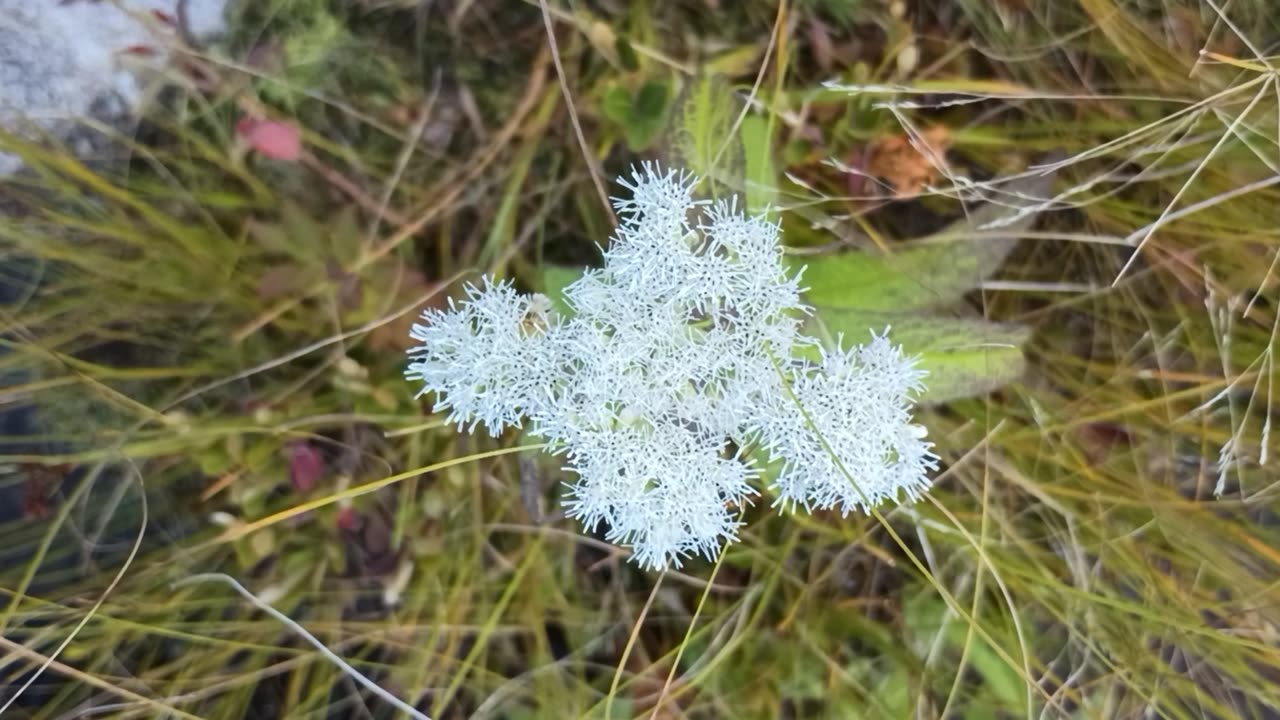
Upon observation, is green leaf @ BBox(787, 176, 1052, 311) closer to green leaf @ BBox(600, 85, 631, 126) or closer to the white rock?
green leaf @ BBox(600, 85, 631, 126)

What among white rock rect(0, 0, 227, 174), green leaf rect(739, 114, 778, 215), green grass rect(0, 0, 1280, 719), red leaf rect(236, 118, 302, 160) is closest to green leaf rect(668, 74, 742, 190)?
green leaf rect(739, 114, 778, 215)

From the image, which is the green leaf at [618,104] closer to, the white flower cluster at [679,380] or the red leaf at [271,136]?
the white flower cluster at [679,380]

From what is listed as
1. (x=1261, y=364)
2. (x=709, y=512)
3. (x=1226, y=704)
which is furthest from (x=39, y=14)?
(x=1226, y=704)

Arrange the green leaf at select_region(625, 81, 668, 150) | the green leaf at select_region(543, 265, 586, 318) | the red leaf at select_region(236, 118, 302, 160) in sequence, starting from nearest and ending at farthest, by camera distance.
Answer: the green leaf at select_region(543, 265, 586, 318) → the green leaf at select_region(625, 81, 668, 150) → the red leaf at select_region(236, 118, 302, 160)

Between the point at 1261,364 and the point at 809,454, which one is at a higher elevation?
the point at 809,454

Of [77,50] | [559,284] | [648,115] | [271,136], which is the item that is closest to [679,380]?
[559,284]

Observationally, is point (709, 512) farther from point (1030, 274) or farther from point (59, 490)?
point (59, 490)

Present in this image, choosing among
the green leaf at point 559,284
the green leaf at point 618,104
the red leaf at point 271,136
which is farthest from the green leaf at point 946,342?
the red leaf at point 271,136
